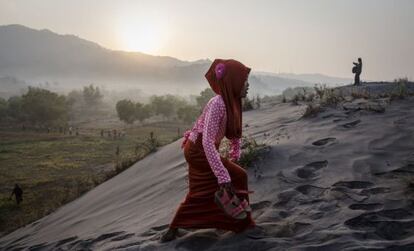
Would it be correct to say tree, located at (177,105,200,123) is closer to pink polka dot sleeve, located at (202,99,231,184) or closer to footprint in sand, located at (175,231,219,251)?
footprint in sand, located at (175,231,219,251)

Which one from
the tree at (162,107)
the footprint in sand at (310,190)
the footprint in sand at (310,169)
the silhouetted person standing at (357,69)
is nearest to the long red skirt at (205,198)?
the footprint in sand at (310,190)

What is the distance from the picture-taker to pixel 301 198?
4.45 metres

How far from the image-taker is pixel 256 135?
8.03 meters

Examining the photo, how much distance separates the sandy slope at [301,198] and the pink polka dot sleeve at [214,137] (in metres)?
0.67

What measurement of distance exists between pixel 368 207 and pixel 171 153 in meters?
5.83

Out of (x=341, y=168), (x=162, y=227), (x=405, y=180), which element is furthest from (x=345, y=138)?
(x=162, y=227)

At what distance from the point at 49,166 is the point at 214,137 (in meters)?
29.1

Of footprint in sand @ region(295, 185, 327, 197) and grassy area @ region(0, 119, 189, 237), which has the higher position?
footprint in sand @ region(295, 185, 327, 197)

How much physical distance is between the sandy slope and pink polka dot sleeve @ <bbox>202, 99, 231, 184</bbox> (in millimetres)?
670

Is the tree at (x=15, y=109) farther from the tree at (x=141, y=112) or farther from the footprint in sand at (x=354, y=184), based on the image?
the footprint in sand at (x=354, y=184)

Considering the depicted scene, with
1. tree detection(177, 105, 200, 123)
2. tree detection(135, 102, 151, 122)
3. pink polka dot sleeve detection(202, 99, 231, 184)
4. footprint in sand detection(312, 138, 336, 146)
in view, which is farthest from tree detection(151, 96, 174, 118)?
pink polka dot sleeve detection(202, 99, 231, 184)

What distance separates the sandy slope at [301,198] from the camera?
12.0 feet

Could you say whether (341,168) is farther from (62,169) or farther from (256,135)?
(62,169)

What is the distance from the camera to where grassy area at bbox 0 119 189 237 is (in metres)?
12.9
